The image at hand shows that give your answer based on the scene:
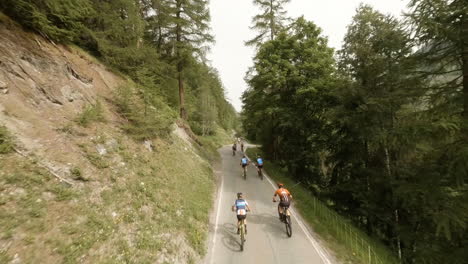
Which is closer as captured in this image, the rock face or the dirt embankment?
the dirt embankment

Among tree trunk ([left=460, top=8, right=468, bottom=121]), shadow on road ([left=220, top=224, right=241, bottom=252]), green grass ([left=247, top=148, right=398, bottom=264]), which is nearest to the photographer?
tree trunk ([left=460, top=8, right=468, bottom=121])

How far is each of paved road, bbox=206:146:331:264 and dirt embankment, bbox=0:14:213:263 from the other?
0.71 m

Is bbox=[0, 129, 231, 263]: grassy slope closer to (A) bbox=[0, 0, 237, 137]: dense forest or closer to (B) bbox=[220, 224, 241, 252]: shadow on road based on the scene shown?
(B) bbox=[220, 224, 241, 252]: shadow on road

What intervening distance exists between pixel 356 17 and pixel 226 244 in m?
14.9

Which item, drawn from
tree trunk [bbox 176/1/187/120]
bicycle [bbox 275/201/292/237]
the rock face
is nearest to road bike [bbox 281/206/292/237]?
bicycle [bbox 275/201/292/237]

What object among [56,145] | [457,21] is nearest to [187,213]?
[56,145]

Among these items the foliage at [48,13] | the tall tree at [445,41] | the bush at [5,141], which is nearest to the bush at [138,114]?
the foliage at [48,13]

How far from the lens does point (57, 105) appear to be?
26.2 feet

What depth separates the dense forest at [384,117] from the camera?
655 centimetres

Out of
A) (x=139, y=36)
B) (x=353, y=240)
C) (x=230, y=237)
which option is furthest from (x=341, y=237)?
(x=139, y=36)

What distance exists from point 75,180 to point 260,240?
6.93m

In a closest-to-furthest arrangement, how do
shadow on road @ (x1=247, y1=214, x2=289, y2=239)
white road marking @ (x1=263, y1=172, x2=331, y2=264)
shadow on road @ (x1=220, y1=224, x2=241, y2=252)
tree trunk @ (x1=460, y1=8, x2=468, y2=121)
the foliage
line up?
tree trunk @ (x1=460, y1=8, x2=468, y2=121) < white road marking @ (x1=263, y1=172, x2=331, y2=264) < shadow on road @ (x1=220, y1=224, x2=241, y2=252) < the foliage < shadow on road @ (x1=247, y1=214, x2=289, y2=239)

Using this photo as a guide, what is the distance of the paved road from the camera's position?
7.12 metres

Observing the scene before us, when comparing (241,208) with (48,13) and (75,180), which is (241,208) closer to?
(75,180)
